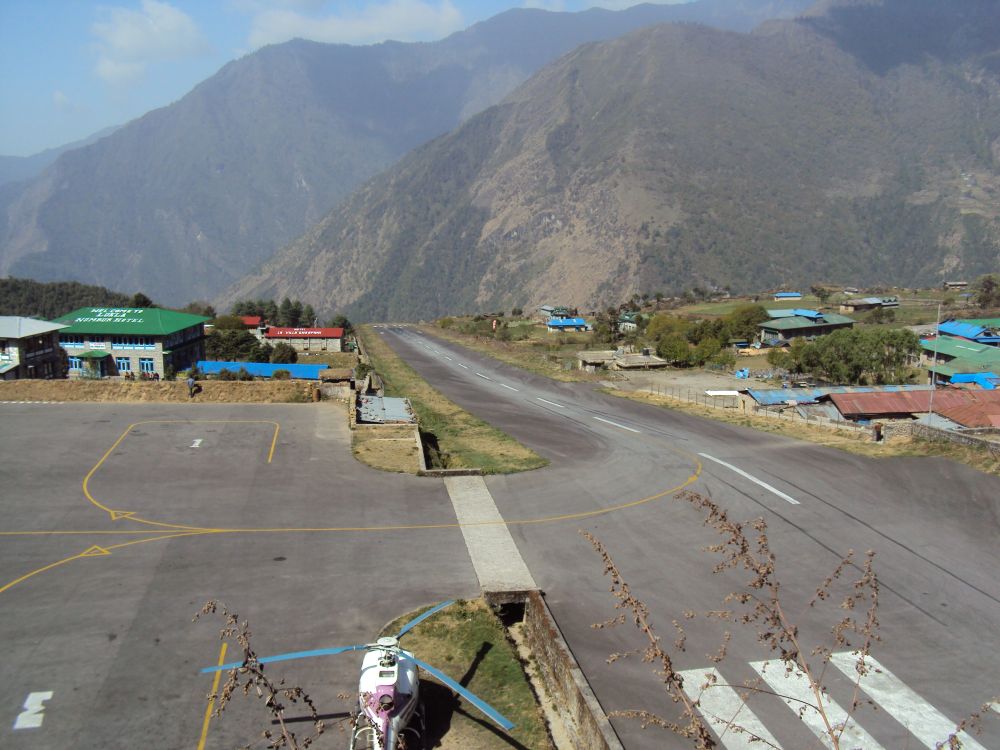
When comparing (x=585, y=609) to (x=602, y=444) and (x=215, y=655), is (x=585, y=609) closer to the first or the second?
(x=215, y=655)

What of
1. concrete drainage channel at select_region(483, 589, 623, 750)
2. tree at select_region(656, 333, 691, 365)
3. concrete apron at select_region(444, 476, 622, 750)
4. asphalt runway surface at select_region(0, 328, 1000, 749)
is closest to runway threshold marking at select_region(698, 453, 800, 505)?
asphalt runway surface at select_region(0, 328, 1000, 749)

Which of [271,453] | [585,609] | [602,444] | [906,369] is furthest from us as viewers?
[906,369]

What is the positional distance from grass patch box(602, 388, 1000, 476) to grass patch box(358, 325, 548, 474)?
16.8 meters

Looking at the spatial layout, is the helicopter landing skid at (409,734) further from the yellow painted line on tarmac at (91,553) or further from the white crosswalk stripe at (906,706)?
the yellow painted line on tarmac at (91,553)

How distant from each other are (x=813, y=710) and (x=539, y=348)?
9612 centimetres

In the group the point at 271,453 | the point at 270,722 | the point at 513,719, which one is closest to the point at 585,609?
the point at 513,719

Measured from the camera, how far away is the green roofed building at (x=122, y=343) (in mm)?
70250

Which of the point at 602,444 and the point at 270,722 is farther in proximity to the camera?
the point at 602,444

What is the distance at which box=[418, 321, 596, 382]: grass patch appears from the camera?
8316 centimetres

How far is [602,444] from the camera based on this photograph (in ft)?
143

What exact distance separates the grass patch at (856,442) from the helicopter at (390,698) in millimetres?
31645

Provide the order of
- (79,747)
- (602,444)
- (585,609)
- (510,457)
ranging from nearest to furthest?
(79,747) < (585,609) < (510,457) < (602,444)

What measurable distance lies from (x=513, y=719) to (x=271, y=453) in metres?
23.8

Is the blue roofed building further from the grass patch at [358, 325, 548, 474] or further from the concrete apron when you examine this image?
the concrete apron
